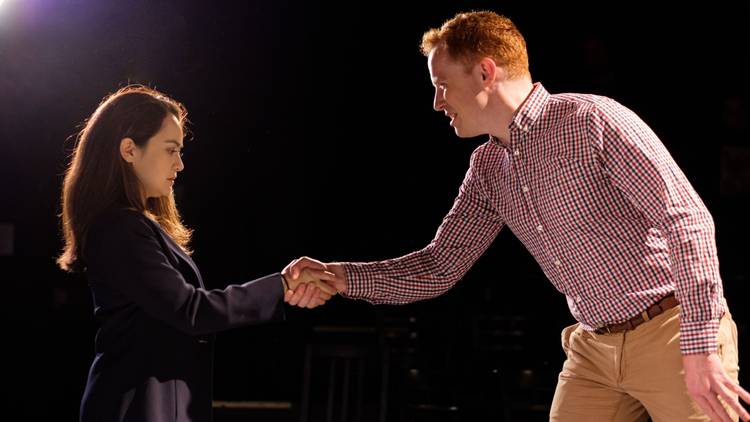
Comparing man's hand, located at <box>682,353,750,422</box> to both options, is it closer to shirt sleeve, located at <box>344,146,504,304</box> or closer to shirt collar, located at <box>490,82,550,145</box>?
shirt collar, located at <box>490,82,550,145</box>

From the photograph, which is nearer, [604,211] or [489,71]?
[604,211]

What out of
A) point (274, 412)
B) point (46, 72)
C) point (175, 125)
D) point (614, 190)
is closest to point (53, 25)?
point (46, 72)

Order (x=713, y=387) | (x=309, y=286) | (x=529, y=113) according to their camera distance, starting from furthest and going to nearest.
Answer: (x=309, y=286) → (x=529, y=113) → (x=713, y=387)

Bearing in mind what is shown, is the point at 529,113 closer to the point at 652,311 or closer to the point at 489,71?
the point at 489,71

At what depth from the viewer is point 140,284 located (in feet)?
6.28

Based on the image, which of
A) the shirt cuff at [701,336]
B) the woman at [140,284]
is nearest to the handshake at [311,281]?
the woman at [140,284]

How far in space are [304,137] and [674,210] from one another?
5284 millimetres

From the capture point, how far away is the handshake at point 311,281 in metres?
2.51

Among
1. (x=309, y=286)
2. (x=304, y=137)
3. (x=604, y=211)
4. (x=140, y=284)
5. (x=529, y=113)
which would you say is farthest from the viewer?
(x=304, y=137)

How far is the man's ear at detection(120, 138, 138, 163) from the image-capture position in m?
2.09

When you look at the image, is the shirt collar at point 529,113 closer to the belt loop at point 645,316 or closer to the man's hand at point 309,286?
the belt loop at point 645,316

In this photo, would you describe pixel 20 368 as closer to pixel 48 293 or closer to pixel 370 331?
pixel 48 293

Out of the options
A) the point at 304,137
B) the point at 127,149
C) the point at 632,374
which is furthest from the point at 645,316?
the point at 304,137

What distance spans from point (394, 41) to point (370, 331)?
2.27 meters
